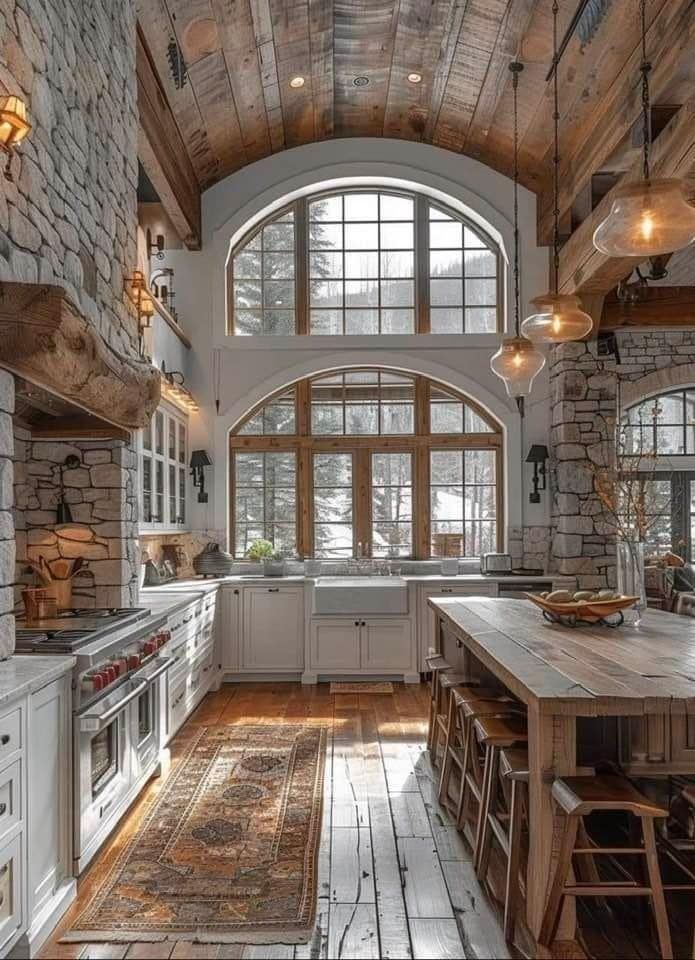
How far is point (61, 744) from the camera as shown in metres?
2.97

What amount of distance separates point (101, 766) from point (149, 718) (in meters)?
0.82

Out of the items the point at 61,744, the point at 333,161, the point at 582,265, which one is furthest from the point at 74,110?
the point at 333,161

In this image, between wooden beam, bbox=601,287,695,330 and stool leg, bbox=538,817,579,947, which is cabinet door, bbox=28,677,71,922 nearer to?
stool leg, bbox=538,817,579,947

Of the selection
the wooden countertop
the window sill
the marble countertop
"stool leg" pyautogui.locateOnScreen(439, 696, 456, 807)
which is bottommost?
"stool leg" pyautogui.locateOnScreen(439, 696, 456, 807)

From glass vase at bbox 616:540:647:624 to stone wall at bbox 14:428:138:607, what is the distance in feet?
8.56

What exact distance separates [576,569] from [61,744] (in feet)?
16.8

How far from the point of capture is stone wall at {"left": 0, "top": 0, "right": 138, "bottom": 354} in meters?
3.03

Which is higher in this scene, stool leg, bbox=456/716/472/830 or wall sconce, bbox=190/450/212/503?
wall sconce, bbox=190/450/212/503

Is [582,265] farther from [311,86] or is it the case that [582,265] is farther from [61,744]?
[61,744]

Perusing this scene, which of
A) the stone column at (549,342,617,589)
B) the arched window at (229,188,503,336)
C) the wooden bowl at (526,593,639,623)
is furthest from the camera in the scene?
the arched window at (229,188,503,336)

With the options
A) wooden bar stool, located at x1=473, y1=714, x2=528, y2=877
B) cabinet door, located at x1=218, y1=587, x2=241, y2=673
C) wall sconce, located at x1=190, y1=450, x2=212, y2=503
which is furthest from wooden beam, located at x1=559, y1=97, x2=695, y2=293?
cabinet door, located at x1=218, y1=587, x2=241, y2=673

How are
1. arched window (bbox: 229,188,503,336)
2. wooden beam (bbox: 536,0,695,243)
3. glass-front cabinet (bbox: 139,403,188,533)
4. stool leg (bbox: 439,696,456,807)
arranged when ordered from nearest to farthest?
1. stool leg (bbox: 439,696,456,807)
2. wooden beam (bbox: 536,0,695,243)
3. glass-front cabinet (bbox: 139,403,188,533)
4. arched window (bbox: 229,188,503,336)

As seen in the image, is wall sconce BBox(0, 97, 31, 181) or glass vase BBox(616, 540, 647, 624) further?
glass vase BBox(616, 540, 647, 624)

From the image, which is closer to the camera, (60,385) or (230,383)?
(60,385)
